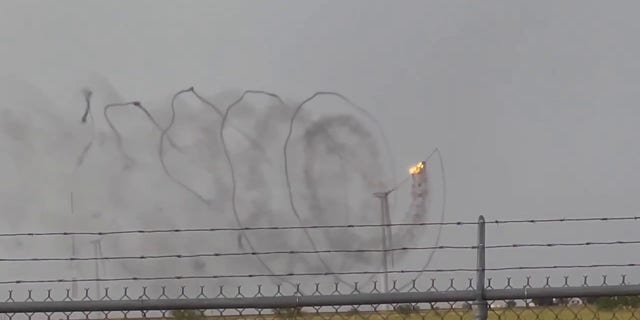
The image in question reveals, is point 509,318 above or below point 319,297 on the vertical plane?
below

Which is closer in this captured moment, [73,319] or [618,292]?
[618,292]

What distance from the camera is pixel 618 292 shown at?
17.4 ft

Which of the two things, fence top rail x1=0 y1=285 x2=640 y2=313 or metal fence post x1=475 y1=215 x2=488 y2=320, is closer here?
metal fence post x1=475 y1=215 x2=488 y2=320

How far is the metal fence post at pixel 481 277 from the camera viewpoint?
5.10 metres

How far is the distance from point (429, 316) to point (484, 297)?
2.32 meters

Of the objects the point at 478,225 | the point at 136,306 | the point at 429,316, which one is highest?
the point at 478,225

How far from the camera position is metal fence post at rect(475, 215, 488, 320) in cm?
510

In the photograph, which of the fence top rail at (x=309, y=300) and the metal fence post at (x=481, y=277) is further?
the fence top rail at (x=309, y=300)

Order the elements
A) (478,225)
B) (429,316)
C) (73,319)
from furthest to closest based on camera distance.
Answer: (429,316) → (73,319) → (478,225)

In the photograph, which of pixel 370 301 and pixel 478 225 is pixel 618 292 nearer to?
pixel 478 225

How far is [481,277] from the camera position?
17.2 ft

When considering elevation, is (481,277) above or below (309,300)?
above

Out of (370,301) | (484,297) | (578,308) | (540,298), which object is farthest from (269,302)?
(578,308)

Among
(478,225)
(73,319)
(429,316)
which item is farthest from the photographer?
(429,316)
